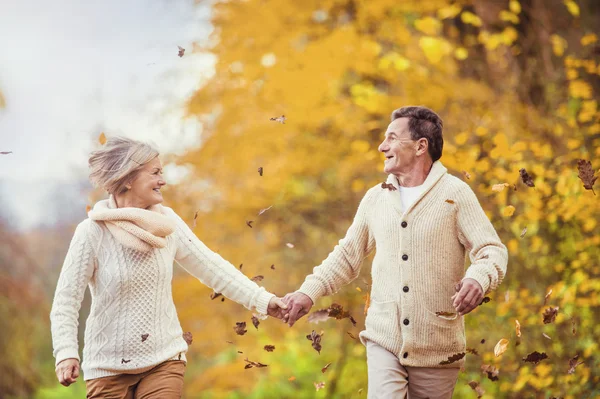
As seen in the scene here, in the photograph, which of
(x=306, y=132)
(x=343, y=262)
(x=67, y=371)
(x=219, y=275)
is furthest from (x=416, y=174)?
(x=306, y=132)

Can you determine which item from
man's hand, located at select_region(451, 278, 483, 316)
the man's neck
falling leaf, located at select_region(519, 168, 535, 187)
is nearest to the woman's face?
the man's neck

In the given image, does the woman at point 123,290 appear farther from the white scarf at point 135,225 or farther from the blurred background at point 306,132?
the blurred background at point 306,132

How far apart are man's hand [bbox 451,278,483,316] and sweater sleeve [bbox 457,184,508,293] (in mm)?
42

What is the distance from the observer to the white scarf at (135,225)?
11.0 ft

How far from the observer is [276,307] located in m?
3.82

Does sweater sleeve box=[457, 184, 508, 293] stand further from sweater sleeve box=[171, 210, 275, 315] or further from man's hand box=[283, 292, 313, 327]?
sweater sleeve box=[171, 210, 275, 315]

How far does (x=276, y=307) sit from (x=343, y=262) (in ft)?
1.35

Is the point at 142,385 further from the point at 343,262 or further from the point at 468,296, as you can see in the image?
the point at 468,296

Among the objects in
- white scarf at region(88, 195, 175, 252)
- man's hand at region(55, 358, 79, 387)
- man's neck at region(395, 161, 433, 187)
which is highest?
man's neck at region(395, 161, 433, 187)

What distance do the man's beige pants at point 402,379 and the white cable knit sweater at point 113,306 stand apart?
2.94ft

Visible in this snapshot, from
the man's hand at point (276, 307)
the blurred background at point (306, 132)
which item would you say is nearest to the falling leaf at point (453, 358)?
the man's hand at point (276, 307)

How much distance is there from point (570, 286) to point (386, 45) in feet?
12.4

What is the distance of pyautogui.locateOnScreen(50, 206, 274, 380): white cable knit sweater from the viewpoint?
3.33 meters

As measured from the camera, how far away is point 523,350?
6227mm
